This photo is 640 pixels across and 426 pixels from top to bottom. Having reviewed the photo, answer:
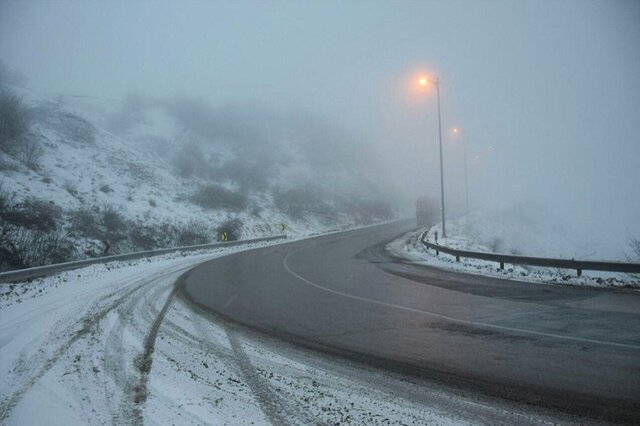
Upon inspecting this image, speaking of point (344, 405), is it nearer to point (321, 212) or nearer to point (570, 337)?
point (570, 337)

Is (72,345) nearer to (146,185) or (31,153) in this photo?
(31,153)

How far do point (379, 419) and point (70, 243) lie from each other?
21667 millimetres

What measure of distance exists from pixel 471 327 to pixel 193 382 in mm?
4708

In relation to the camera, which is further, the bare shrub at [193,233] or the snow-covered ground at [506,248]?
the bare shrub at [193,233]

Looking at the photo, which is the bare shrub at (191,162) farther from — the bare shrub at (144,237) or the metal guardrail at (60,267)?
the metal guardrail at (60,267)

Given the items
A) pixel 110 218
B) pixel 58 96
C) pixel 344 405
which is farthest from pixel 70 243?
pixel 58 96

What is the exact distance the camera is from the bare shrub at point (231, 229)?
1324 inches

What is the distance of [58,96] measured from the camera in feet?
175

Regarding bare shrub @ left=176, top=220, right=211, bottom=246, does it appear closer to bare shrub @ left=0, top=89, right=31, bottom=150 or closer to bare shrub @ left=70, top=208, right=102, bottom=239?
bare shrub @ left=70, top=208, right=102, bottom=239

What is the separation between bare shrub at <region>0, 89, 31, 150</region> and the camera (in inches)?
1137

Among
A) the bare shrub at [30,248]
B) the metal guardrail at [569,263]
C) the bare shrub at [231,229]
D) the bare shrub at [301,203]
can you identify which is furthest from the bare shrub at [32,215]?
the bare shrub at [301,203]

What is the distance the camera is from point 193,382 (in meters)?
4.47

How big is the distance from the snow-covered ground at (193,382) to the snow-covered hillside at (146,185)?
43.7 ft

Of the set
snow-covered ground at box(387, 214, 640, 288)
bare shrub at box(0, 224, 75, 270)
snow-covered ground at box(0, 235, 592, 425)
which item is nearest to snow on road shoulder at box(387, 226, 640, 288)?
snow-covered ground at box(387, 214, 640, 288)
